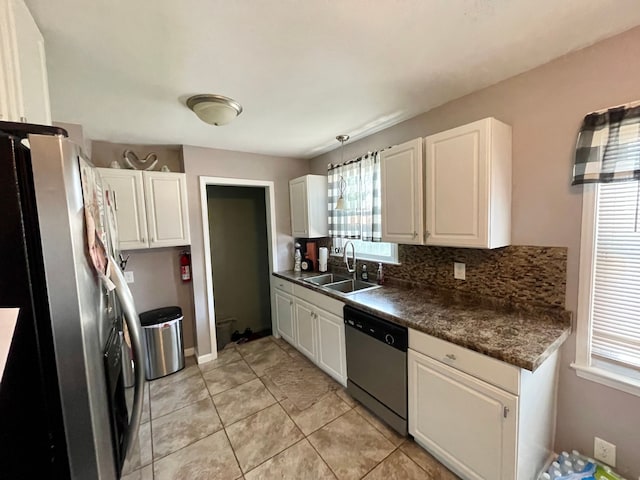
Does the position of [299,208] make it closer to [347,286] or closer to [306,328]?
[347,286]

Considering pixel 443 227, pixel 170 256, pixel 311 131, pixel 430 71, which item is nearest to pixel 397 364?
pixel 443 227

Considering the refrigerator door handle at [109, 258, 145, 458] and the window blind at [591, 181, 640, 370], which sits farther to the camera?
the window blind at [591, 181, 640, 370]

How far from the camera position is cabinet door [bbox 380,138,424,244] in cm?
195

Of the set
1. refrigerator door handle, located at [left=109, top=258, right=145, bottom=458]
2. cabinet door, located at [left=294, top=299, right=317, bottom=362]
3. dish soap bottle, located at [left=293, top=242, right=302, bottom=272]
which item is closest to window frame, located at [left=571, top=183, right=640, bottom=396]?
cabinet door, located at [left=294, top=299, right=317, bottom=362]

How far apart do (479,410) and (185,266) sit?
2.87 meters

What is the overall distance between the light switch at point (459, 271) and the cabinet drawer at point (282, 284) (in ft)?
5.49

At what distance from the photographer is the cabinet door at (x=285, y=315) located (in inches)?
119

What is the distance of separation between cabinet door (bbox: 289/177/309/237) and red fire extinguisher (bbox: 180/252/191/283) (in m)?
1.28

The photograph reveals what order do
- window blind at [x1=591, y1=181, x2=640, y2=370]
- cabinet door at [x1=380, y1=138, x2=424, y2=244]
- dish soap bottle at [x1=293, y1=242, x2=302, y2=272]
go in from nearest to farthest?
1. window blind at [x1=591, y1=181, x2=640, y2=370]
2. cabinet door at [x1=380, y1=138, x2=424, y2=244]
3. dish soap bottle at [x1=293, y1=242, x2=302, y2=272]

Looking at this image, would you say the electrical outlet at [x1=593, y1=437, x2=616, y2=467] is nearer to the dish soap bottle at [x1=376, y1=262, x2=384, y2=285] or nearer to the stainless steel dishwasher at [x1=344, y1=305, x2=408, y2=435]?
the stainless steel dishwasher at [x1=344, y1=305, x2=408, y2=435]

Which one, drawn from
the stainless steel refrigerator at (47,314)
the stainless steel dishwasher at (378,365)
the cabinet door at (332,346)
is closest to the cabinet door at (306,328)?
the cabinet door at (332,346)

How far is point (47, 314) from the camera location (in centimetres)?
56

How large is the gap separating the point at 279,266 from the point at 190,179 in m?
1.45

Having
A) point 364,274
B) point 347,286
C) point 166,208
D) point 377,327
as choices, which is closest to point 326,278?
point 347,286
